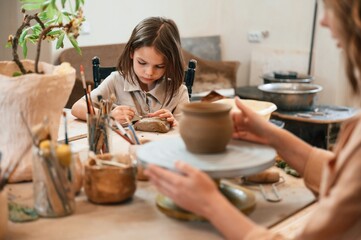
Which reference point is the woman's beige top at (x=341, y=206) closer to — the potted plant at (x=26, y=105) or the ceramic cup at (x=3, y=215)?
the ceramic cup at (x=3, y=215)

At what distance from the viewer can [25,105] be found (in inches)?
53.1

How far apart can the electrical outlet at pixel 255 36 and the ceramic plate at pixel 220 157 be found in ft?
12.9

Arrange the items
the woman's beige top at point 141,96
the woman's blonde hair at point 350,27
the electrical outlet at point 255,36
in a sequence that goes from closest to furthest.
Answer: the woman's blonde hair at point 350,27, the woman's beige top at point 141,96, the electrical outlet at point 255,36

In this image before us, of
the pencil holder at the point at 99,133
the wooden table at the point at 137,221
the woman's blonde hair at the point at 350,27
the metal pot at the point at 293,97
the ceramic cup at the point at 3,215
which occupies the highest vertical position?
the woman's blonde hair at the point at 350,27

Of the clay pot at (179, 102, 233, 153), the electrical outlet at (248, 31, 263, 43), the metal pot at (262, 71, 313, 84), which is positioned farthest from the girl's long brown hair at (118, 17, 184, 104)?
the electrical outlet at (248, 31, 263, 43)

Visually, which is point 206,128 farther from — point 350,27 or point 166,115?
point 166,115

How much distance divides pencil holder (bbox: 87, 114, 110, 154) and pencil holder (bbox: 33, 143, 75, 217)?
0.35 m

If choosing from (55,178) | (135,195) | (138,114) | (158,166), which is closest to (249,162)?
(158,166)

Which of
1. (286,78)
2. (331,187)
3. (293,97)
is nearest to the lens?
(331,187)

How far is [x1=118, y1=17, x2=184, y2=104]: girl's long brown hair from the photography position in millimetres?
2139

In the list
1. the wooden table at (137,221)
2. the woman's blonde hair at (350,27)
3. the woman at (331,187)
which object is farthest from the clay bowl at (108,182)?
the woman's blonde hair at (350,27)

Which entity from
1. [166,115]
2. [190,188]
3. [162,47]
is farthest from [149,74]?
[190,188]

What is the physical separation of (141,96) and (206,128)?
1.11 m

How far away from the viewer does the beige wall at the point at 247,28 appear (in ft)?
13.8
